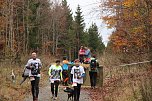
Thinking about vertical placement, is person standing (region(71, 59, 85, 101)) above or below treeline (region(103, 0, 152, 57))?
below

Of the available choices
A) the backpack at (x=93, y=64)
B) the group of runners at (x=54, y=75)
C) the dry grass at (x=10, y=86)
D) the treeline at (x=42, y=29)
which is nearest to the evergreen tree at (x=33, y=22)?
the treeline at (x=42, y=29)

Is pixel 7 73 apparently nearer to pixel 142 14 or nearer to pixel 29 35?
pixel 142 14

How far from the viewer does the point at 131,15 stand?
14.5 m

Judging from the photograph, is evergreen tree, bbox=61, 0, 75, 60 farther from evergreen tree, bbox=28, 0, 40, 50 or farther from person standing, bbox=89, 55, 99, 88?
person standing, bbox=89, 55, 99, 88

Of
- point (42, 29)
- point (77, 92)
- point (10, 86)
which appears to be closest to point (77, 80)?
point (77, 92)

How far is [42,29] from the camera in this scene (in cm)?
6969

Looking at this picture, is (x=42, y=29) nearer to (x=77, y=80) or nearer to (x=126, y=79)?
(x=126, y=79)

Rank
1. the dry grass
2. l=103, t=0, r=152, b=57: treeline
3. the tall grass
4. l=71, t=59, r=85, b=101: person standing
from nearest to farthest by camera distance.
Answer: the tall grass
l=103, t=0, r=152, b=57: treeline
l=71, t=59, r=85, b=101: person standing
the dry grass

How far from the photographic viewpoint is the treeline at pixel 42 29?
45.7m

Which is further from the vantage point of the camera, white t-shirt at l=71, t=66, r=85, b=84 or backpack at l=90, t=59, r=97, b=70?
backpack at l=90, t=59, r=97, b=70

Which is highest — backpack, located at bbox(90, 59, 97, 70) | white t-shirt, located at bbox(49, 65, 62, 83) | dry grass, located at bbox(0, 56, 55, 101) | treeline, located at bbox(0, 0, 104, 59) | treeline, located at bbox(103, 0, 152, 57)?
Result: treeline, located at bbox(0, 0, 104, 59)

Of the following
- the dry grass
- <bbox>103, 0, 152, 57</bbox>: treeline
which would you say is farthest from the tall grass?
the dry grass

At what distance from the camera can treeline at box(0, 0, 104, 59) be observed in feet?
150

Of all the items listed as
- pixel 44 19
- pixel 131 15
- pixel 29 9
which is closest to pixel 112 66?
pixel 131 15
